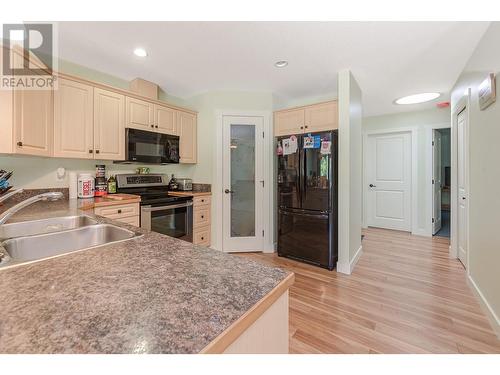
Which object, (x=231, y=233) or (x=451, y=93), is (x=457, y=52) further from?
(x=231, y=233)

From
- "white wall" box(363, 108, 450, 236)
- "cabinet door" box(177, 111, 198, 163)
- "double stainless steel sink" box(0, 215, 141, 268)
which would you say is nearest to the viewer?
"double stainless steel sink" box(0, 215, 141, 268)

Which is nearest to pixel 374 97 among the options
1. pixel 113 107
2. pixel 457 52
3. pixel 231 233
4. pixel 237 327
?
pixel 457 52

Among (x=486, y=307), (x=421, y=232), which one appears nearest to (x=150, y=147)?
(x=486, y=307)

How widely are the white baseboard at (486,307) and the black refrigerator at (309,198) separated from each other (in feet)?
4.07

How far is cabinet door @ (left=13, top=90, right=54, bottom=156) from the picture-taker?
6.16 ft

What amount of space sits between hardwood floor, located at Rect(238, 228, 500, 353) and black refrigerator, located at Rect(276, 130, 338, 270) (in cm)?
19

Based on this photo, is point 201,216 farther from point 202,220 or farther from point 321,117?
point 321,117

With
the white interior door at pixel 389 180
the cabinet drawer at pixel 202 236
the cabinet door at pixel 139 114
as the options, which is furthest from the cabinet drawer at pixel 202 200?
the white interior door at pixel 389 180

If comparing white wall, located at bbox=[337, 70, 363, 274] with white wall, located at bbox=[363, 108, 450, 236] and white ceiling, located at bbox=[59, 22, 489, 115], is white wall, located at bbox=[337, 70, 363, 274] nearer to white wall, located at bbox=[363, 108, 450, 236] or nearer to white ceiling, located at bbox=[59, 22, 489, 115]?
white ceiling, located at bbox=[59, 22, 489, 115]

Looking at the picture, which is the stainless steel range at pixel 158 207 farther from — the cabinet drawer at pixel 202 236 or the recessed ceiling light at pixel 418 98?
the recessed ceiling light at pixel 418 98

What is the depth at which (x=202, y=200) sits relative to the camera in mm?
3283

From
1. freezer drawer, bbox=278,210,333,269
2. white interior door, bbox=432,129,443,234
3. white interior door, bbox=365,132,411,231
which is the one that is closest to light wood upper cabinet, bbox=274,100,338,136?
freezer drawer, bbox=278,210,333,269

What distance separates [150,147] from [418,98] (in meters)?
4.09
